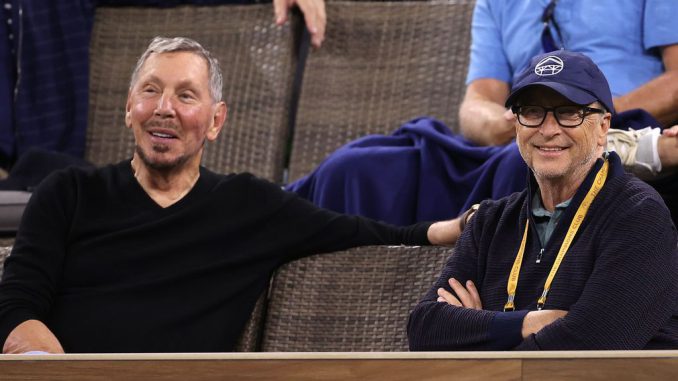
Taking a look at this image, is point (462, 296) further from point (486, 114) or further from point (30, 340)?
point (486, 114)

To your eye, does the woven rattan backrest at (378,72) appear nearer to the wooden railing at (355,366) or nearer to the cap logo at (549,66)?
the cap logo at (549,66)

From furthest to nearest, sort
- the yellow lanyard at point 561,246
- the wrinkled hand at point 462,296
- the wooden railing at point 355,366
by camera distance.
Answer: the wrinkled hand at point 462,296
the yellow lanyard at point 561,246
the wooden railing at point 355,366

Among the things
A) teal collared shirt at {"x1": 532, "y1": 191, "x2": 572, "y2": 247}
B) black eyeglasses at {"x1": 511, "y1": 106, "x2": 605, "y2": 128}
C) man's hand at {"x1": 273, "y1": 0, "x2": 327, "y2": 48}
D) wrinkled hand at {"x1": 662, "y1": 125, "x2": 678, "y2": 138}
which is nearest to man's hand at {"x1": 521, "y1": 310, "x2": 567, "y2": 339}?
teal collared shirt at {"x1": 532, "y1": 191, "x2": 572, "y2": 247}

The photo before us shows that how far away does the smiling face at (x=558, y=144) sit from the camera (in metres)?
1.92

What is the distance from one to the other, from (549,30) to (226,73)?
1025mm

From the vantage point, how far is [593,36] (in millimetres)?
2855

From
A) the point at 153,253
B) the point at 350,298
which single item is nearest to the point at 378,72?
the point at 350,298

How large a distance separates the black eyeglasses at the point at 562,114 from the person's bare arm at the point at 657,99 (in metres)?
0.70

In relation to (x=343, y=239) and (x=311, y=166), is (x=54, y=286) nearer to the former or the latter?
(x=343, y=239)

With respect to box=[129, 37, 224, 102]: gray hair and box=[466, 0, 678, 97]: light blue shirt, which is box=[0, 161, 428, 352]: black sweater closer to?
box=[129, 37, 224, 102]: gray hair

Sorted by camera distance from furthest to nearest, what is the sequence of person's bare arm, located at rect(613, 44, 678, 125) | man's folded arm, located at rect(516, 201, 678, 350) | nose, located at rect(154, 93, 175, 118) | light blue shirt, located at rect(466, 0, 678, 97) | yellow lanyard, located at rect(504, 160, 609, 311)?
light blue shirt, located at rect(466, 0, 678, 97)
person's bare arm, located at rect(613, 44, 678, 125)
nose, located at rect(154, 93, 175, 118)
yellow lanyard, located at rect(504, 160, 609, 311)
man's folded arm, located at rect(516, 201, 678, 350)

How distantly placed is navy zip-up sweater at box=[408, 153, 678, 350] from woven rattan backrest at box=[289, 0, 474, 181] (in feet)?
4.55

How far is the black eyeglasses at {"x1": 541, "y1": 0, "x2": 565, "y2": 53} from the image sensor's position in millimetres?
2906

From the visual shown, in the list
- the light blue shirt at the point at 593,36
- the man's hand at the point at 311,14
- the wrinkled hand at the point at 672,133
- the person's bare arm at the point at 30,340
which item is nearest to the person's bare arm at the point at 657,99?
the light blue shirt at the point at 593,36
